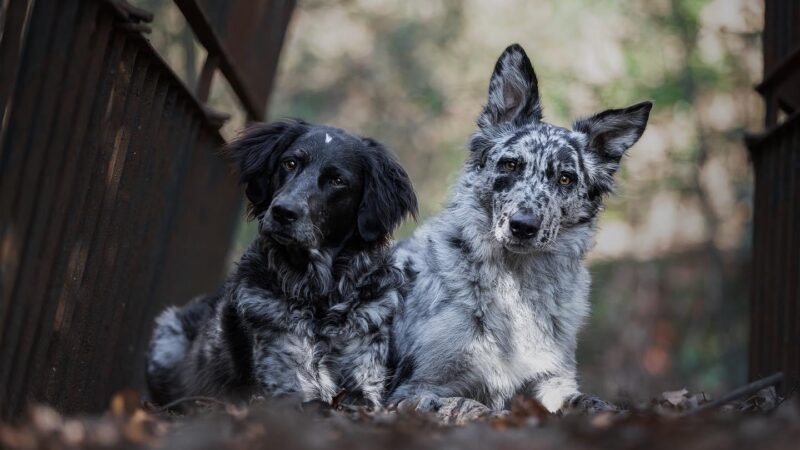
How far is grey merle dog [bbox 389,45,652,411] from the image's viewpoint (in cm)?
538

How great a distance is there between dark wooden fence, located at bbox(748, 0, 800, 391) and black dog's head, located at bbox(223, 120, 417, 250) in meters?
2.30

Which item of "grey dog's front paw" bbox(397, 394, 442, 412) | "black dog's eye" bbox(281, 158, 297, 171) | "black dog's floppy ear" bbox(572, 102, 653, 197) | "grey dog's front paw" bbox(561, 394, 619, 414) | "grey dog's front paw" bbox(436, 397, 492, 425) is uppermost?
"black dog's floppy ear" bbox(572, 102, 653, 197)

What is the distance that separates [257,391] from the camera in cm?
520

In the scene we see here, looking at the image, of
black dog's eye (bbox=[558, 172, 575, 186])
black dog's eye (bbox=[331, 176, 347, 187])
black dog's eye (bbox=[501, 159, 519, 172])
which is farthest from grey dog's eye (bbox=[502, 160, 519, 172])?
black dog's eye (bbox=[331, 176, 347, 187])

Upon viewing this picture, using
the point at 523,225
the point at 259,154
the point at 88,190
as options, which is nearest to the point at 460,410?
the point at 523,225

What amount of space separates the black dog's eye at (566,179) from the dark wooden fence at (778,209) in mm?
1361

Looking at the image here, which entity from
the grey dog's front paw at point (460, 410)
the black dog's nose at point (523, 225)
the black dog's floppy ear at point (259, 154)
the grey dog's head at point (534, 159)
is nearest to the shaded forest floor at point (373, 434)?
the grey dog's front paw at point (460, 410)

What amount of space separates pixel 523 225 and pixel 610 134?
1.18 metres

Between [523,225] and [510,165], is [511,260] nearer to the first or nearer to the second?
[523,225]

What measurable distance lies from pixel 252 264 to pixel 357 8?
68.6 ft

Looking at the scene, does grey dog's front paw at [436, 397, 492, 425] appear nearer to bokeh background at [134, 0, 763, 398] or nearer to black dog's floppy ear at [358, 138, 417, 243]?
black dog's floppy ear at [358, 138, 417, 243]

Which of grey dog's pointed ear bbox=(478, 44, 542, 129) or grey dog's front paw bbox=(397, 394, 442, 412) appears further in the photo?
grey dog's pointed ear bbox=(478, 44, 542, 129)

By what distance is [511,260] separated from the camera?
18.6ft

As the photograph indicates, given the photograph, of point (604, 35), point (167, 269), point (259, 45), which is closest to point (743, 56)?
point (604, 35)
